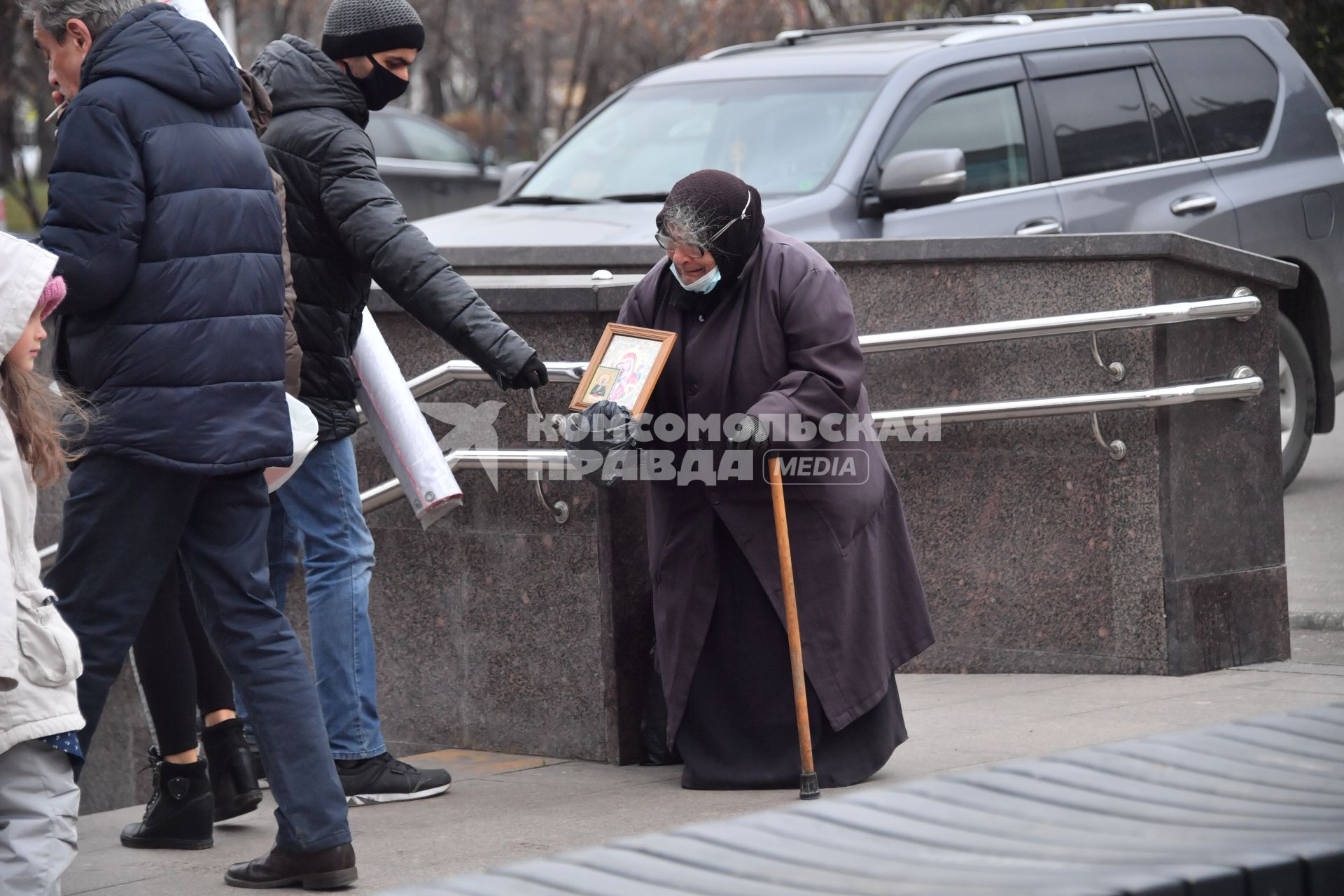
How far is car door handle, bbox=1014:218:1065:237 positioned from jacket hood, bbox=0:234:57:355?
16.1 feet

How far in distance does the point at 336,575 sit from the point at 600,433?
2.70ft

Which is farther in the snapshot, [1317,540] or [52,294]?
[1317,540]

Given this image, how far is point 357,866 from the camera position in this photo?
4.47 m

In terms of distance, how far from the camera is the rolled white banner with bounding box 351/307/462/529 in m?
5.08

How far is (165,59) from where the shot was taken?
4.04 metres

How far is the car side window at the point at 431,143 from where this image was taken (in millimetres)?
20234


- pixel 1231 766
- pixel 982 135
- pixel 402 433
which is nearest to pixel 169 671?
pixel 402 433

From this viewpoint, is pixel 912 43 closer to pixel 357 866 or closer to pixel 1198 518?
pixel 1198 518

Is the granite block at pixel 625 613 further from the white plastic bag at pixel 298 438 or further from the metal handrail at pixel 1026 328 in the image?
the white plastic bag at pixel 298 438

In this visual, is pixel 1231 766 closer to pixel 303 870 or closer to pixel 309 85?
pixel 303 870

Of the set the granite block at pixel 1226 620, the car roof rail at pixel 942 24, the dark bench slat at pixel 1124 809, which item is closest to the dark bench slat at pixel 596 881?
the dark bench slat at pixel 1124 809

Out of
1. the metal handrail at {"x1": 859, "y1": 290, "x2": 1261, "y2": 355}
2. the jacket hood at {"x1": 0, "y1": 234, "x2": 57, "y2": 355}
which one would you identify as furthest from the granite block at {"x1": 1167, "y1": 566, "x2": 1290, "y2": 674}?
the jacket hood at {"x1": 0, "y1": 234, "x2": 57, "y2": 355}

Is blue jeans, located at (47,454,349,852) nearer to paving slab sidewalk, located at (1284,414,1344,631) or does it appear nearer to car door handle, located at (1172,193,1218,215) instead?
paving slab sidewalk, located at (1284,414,1344,631)

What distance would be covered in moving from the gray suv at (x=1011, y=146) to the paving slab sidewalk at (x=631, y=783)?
2253mm
